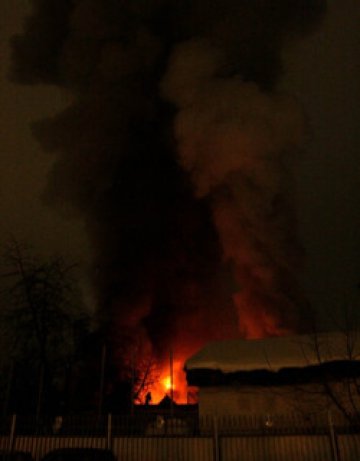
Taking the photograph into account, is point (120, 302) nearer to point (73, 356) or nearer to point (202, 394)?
point (73, 356)

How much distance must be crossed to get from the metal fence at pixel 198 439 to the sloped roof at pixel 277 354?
3.09 meters

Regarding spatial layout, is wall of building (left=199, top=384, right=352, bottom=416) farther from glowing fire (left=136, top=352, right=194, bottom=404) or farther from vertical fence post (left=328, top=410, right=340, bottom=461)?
glowing fire (left=136, top=352, right=194, bottom=404)

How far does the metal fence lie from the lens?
11.0 meters

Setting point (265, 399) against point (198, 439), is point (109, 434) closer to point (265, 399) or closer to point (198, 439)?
point (198, 439)

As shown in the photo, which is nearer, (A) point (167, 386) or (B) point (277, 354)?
(B) point (277, 354)

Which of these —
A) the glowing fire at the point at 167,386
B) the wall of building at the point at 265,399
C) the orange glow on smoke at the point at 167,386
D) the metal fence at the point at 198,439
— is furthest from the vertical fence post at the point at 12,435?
the glowing fire at the point at 167,386

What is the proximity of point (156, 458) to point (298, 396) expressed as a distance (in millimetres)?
5420

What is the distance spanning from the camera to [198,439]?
39.0ft

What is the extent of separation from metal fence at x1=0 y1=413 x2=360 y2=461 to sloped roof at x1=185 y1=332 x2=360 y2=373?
309 centimetres

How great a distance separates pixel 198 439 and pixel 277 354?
5426 millimetres

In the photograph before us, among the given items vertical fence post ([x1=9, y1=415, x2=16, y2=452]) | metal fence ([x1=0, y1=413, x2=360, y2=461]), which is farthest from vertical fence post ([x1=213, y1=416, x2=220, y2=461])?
vertical fence post ([x1=9, y1=415, x2=16, y2=452])

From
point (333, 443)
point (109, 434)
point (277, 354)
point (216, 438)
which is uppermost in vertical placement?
point (277, 354)

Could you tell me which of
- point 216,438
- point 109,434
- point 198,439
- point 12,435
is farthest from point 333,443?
point 12,435

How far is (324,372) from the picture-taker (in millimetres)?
14602
